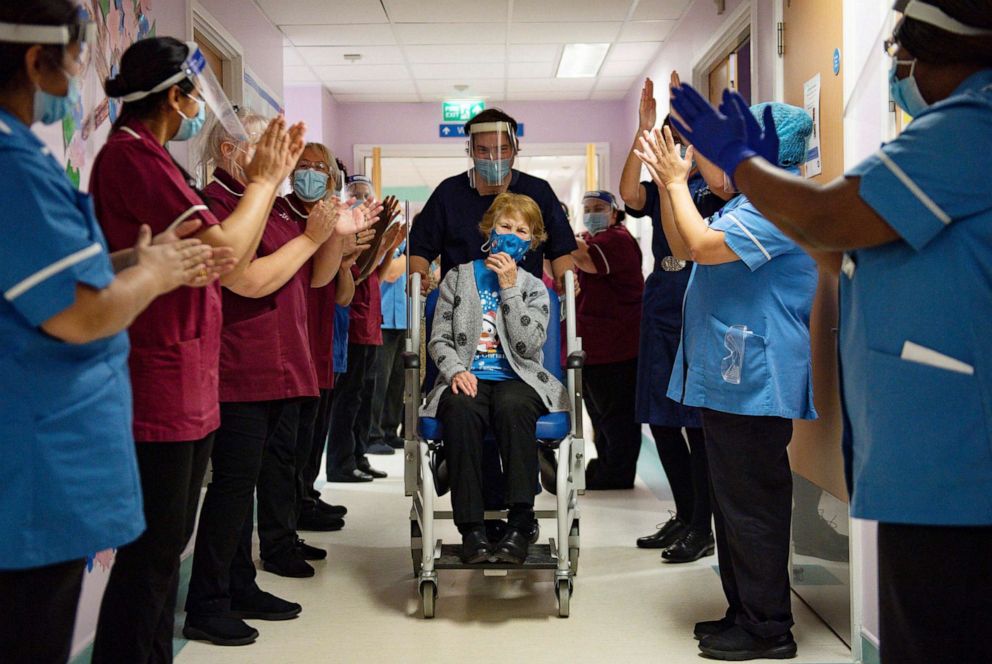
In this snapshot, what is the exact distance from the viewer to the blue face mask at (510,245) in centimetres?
314

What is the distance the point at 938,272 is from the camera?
1.32 meters

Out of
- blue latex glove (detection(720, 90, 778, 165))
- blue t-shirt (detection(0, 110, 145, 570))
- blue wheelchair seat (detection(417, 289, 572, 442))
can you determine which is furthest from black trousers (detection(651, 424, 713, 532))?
blue t-shirt (detection(0, 110, 145, 570))

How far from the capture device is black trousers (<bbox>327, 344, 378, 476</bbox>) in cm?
470

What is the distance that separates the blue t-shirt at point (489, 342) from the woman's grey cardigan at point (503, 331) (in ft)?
0.07

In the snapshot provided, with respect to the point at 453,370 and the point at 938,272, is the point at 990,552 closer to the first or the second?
the point at 938,272

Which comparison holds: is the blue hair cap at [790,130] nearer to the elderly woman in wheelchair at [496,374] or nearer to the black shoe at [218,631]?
the elderly woman in wheelchair at [496,374]

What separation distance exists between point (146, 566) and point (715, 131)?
128 cm

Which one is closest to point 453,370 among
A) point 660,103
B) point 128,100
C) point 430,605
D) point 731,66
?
point 430,605

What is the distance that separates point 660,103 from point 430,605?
4120 mm

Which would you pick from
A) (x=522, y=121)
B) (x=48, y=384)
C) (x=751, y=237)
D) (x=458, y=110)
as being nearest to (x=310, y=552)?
(x=751, y=237)

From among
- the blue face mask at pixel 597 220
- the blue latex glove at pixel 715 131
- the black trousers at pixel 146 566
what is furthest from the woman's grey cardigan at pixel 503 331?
the blue face mask at pixel 597 220

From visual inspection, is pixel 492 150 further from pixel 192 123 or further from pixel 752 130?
pixel 752 130

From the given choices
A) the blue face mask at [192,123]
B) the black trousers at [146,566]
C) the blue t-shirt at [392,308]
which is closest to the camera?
the black trousers at [146,566]

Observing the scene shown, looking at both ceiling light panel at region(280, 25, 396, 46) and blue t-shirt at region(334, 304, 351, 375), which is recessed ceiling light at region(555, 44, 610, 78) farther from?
blue t-shirt at region(334, 304, 351, 375)
